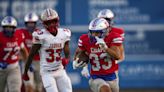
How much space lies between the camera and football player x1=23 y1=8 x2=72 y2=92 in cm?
1052

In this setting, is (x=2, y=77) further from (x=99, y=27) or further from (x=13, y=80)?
(x=99, y=27)

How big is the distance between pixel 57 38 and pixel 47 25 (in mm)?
251

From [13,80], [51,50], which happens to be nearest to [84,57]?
[51,50]

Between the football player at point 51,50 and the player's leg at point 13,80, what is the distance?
198cm

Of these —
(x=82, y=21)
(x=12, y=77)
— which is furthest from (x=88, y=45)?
(x=82, y=21)

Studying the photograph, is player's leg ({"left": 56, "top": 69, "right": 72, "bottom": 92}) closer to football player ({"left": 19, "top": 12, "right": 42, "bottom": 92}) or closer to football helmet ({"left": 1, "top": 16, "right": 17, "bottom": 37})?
football helmet ({"left": 1, "top": 16, "right": 17, "bottom": 37})

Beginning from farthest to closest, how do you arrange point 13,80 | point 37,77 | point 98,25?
A: point 37,77
point 13,80
point 98,25

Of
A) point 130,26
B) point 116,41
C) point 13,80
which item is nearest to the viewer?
point 116,41

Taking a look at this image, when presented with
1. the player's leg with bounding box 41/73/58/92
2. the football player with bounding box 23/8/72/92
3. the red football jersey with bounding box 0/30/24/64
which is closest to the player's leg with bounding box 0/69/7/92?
the red football jersey with bounding box 0/30/24/64

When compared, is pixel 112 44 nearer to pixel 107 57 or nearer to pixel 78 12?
pixel 107 57

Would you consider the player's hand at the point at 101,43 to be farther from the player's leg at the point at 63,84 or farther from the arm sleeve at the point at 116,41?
the player's leg at the point at 63,84

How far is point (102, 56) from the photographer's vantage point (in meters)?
10.4

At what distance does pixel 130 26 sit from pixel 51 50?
19.9ft

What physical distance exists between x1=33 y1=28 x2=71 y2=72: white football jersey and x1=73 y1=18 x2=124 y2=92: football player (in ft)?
1.11
